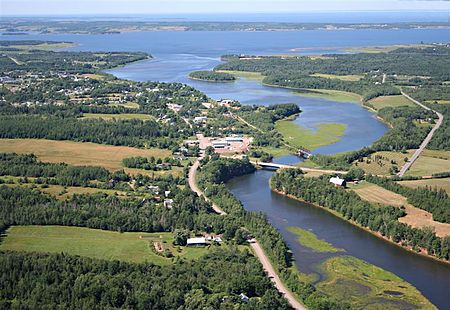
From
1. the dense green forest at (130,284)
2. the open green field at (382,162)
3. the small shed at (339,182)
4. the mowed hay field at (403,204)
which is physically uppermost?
the dense green forest at (130,284)

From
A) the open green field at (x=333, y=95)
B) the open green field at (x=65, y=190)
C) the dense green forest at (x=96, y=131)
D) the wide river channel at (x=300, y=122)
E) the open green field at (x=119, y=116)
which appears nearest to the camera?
the wide river channel at (x=300, y=122)

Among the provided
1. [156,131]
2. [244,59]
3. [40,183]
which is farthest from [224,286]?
[244,59]

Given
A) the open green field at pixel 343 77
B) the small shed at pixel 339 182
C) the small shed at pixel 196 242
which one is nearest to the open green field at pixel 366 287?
the small shed at pixel 196 242

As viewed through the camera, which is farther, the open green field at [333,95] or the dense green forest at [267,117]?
the open green field at [333,95]

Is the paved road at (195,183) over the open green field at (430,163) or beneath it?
beneath

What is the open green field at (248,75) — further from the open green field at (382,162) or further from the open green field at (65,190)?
the open green field at (65,190)

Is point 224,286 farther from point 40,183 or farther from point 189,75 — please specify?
point 189,75

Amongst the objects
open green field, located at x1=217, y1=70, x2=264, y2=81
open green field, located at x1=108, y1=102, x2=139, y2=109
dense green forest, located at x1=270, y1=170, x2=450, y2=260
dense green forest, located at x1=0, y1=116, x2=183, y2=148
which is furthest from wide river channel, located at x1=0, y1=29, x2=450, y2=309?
dense green forest, located at x1=0, y1=116, x2=183, y2=148

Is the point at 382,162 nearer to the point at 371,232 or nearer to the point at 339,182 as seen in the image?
the point at 339,182
